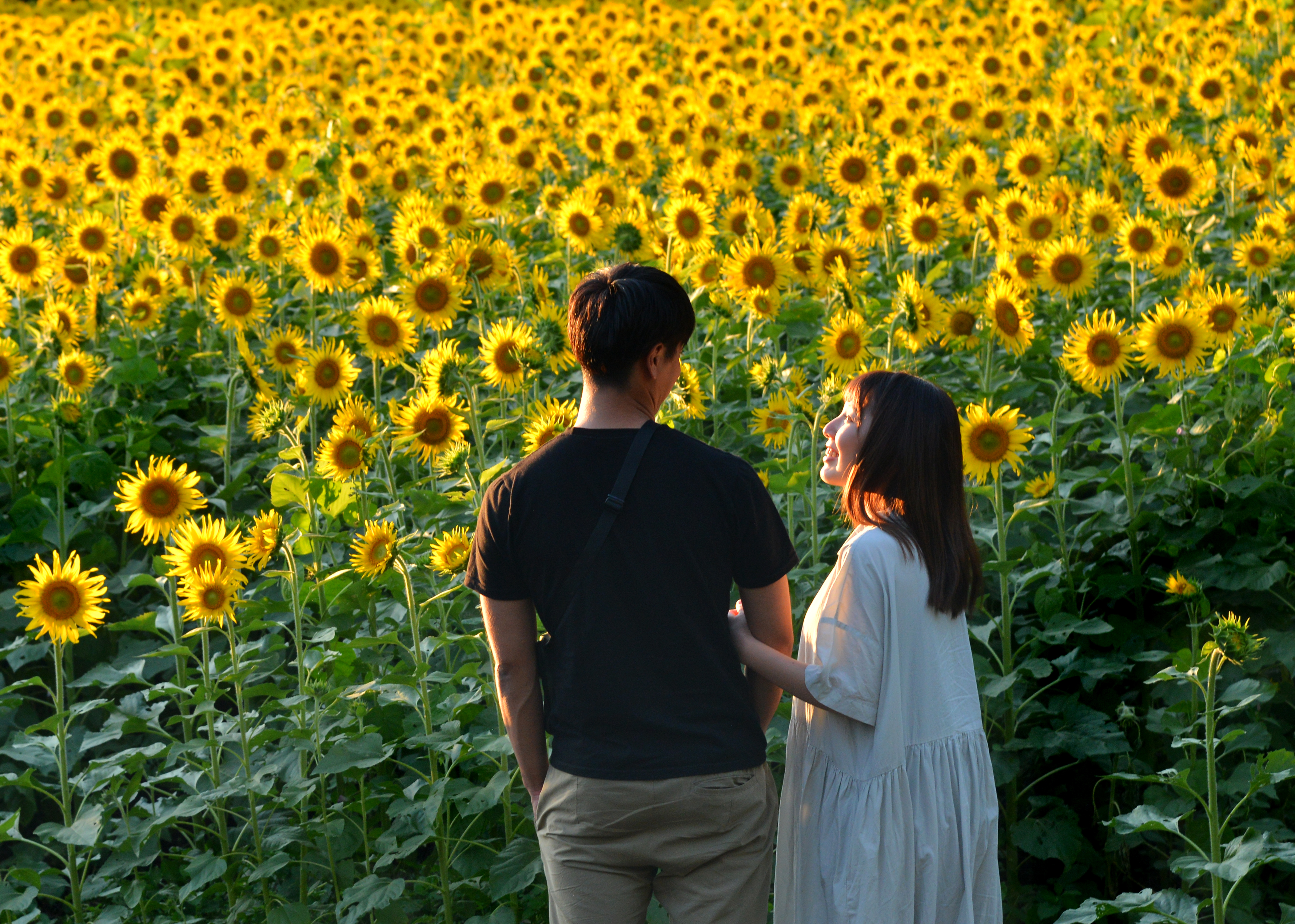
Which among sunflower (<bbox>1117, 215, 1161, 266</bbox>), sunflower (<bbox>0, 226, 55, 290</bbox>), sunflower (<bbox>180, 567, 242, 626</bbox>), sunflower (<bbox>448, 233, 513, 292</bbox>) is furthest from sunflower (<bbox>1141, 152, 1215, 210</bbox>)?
sunflower (<bbox>0, 226, 55, 290</bbox>)

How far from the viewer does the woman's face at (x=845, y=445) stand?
2.76 m

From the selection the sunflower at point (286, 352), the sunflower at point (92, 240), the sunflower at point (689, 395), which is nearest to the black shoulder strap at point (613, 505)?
the sunflower at point (689, 395)

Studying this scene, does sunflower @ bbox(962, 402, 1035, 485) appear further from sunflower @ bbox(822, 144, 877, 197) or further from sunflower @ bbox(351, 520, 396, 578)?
sunflower @ bbox(822, 144, 877, 197)

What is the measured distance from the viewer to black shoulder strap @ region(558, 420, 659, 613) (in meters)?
2.33

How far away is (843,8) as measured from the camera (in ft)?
39.2

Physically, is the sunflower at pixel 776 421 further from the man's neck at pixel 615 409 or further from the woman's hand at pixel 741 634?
the man's neck at pixel 615 409

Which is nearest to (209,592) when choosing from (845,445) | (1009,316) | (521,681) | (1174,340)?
(521,681)

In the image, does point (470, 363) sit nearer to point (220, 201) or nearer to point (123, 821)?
point (123, 821)

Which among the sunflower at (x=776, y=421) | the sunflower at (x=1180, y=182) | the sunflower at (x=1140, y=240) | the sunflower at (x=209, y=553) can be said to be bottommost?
the sunflower at (x=209, y=553)

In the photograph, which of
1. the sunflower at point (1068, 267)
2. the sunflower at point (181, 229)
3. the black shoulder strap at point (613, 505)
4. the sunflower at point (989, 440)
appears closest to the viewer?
the black shoulder strap at point (613, 505)

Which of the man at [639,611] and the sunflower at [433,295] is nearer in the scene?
the man at [639,611]

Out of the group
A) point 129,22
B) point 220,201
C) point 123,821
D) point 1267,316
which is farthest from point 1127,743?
point 129,22

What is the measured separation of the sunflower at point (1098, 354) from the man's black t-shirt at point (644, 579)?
92.2 inches

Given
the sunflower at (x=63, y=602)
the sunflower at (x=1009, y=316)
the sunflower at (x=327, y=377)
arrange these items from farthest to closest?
1. the sunflower at (x=327, y=377)
2. the sunflower at (x=1009, y=316)
3. the sunflower at (x=63, y=602)
